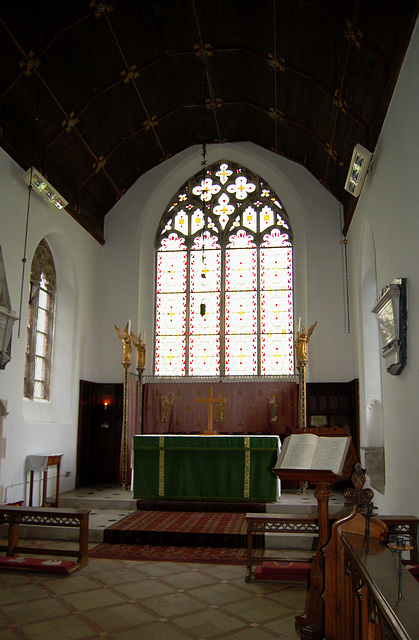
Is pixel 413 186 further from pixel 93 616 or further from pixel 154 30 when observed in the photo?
pixel 154 30

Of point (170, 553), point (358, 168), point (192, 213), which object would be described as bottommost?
point (170, 553)

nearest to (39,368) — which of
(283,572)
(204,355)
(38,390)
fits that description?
(38,390)

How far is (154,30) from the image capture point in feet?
26.0

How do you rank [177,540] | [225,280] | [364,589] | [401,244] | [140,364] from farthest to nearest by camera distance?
[225,280] < [140,364] < [177,540] < [401,244] < [364,589]

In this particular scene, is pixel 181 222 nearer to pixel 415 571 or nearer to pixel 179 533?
pixel 179 533

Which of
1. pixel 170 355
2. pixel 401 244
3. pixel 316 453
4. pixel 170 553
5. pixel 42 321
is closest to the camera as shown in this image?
pixel 316 453

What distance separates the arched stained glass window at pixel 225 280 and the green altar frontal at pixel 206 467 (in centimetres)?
282

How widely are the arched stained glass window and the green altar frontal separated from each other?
2822 mm

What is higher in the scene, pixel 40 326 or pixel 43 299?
pixel 43 299

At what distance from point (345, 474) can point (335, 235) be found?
305 inches

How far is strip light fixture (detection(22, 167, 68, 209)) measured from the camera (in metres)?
7.89

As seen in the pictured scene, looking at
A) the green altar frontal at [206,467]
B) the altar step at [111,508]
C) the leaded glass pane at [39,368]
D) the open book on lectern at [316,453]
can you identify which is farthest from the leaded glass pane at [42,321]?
the open book on lectern at [316,453]

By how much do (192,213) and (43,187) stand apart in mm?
4209

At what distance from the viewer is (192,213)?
11.8 meters
